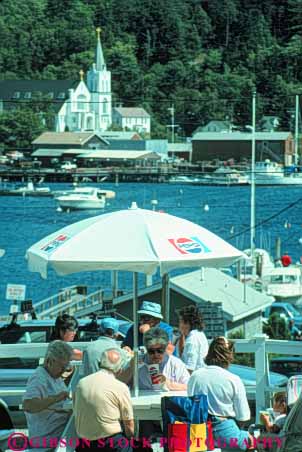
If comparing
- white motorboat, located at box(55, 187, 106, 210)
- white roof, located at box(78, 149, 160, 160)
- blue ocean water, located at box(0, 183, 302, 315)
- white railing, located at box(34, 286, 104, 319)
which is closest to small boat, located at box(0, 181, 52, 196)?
blue ocean water, located at box(0, 183, 302, 315)

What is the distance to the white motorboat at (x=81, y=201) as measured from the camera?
7181cm

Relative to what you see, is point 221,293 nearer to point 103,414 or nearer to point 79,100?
point 103,414

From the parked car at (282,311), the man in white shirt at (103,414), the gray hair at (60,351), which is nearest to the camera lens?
the man in white shirt at (103,414)

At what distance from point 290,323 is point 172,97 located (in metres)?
102

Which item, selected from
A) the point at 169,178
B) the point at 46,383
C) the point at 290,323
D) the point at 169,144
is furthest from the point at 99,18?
the point at 46,383

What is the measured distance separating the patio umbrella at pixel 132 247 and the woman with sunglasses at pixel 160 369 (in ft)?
0.87

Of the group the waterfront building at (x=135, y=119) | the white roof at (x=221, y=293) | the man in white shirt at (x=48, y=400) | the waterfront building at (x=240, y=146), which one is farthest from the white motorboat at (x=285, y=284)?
the waterfront building at (x=135, y=119)

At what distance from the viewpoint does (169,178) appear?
298 ft

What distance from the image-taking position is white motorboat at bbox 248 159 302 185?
275ft

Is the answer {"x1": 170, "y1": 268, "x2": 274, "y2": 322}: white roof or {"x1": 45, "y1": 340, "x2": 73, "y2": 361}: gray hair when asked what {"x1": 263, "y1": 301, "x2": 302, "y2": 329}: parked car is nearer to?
{"x1": 170, "y1": 268, "x2": 274, "y2": 322}: white roof

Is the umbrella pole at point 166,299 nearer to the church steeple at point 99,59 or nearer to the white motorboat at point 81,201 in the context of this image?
the white motorboat at point 81,201

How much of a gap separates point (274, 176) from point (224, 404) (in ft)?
265

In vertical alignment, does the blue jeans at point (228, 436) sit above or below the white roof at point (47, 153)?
above

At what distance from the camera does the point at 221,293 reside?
19453 mm
